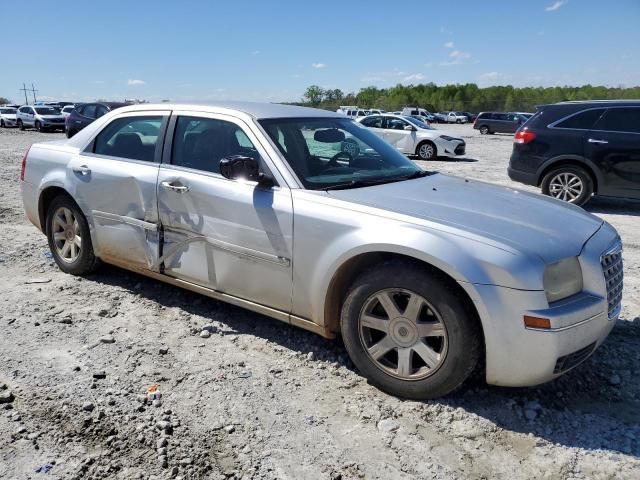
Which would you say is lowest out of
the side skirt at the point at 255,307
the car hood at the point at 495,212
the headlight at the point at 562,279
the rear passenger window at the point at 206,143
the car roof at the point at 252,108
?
the side skirt at the point at 255,307

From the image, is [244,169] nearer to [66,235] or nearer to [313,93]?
[66,235]

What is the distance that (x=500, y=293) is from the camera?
106 inches

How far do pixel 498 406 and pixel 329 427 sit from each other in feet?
3.25

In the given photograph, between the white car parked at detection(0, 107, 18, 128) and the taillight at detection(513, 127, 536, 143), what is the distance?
3575 centimetres

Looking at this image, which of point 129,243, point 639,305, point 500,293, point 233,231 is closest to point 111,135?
point 129,243

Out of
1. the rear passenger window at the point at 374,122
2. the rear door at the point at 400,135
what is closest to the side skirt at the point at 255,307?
the rear door at the point at 400,135

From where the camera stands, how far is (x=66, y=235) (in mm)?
4980

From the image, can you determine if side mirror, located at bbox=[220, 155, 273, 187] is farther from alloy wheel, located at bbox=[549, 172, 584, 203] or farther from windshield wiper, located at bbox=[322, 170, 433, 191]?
alloy wheel, located at bbox=[549, 172, 584, 203]

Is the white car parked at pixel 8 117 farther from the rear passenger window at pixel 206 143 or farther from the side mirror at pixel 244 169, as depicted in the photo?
the side mirror at pixel 244 169

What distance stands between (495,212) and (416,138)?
48.6 ft

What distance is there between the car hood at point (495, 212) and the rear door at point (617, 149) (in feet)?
17.9

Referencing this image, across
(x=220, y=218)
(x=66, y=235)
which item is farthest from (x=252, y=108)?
(x=66, y=235)

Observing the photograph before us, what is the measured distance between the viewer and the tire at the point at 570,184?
8.71 metres

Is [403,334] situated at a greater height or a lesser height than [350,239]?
lesser
